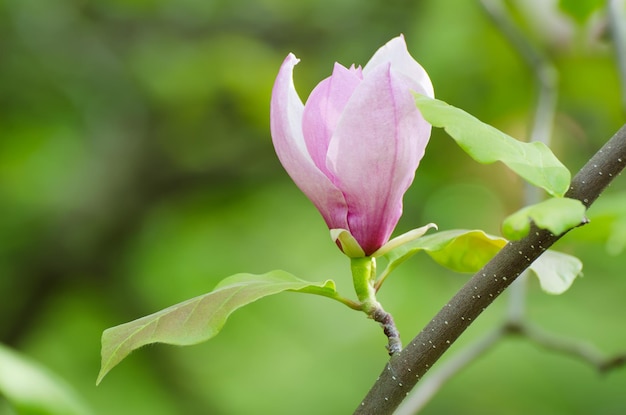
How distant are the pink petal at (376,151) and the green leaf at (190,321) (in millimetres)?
61

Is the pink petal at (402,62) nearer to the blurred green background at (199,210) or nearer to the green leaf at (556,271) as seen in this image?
the green leaf at (556,271)

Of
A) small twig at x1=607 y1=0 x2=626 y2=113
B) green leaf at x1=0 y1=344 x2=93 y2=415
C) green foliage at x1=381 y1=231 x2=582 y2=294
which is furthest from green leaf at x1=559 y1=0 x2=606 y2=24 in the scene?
green leaf at x1=0 y1=344 x2=93 y2=415

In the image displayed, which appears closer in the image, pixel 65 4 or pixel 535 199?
pixel 535 199

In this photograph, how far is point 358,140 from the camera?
0.51 metres

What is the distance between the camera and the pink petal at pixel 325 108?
20.8 inches

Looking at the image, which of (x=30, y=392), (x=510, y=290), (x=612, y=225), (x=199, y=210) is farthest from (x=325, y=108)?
(x=199, y=210)

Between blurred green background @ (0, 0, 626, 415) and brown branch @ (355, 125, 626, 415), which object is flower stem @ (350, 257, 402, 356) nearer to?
brown branch @ (355, 125, 626, 415)

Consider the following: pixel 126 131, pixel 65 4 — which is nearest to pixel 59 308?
pixel 126 131

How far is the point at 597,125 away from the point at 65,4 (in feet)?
4.30

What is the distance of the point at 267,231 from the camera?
2.38 meters

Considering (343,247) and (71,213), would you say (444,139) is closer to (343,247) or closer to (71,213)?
(71,213)

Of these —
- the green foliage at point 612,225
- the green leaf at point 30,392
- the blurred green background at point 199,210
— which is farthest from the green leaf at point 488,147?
→ the blurred green background at point 199,210

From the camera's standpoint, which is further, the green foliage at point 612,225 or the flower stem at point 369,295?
the green foliage at point 612,225

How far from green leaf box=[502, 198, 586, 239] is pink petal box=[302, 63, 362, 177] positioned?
0.14 m
